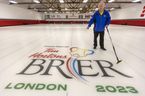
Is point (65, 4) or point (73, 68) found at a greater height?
point (65, 4)

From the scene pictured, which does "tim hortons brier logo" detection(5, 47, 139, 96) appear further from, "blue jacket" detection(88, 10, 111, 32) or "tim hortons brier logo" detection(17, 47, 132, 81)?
"blue jacket" detection(88, 10, 111, 32)

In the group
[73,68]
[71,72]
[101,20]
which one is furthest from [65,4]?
[71,72]

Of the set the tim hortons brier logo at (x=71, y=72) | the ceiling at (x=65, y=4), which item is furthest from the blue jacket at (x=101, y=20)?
the ceiling at (x=65, y=4)

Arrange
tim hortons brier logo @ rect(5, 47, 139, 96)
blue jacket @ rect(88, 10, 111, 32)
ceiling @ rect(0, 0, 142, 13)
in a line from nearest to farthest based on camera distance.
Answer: tim hortons brier logo @ rect(5, 47, 139, 96) → blue jacket @ rect(88, 10, 111, 32) → ceiling @ rect(0, 0, 142, 13)

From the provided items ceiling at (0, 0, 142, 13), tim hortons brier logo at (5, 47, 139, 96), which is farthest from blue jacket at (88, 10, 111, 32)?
ceiling at (0, 0, 142, 13)

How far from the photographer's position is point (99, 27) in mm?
4977

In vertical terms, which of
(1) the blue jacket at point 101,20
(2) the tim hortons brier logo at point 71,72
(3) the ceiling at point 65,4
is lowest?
(2) the tim hortons brier logo at point 71,72

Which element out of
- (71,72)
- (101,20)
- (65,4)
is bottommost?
(71,72)

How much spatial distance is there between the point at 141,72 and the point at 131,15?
24.1m

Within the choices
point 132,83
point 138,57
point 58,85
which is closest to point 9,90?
point 58,85

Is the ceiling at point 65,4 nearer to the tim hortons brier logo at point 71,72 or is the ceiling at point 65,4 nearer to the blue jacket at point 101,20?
the blue jacket at point 101,20

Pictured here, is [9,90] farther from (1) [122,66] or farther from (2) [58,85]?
(1) [122,66]

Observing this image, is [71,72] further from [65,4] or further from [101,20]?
[65,4]

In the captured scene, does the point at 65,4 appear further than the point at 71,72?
Yes
